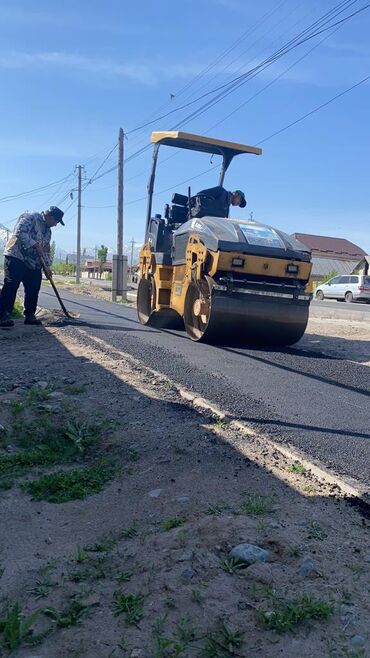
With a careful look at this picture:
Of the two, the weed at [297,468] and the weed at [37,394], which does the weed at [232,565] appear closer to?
the weed at [297,468]

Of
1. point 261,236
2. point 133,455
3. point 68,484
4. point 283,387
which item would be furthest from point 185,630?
point 261,236

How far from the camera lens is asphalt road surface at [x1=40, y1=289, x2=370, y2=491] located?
4211 millimetres

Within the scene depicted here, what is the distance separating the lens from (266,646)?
2.03 metres

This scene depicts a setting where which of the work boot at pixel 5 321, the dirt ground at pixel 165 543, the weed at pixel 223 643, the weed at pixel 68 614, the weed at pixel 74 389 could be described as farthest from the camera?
the work boot at pixel 5 321

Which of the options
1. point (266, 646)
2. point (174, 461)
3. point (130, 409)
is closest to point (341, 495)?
point (174, 461)

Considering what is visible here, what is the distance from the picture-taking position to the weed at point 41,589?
2.41m

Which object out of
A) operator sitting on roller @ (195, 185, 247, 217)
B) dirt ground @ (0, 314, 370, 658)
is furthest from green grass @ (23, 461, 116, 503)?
operator sitting on roller @ (195, 185, 247, 217)

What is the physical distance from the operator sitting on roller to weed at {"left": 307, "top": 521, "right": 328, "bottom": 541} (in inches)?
323

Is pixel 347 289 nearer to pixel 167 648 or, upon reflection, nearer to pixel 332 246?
pixel 167 648

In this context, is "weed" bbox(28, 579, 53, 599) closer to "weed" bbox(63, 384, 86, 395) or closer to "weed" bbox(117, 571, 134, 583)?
"weed" bbox(117, 571, 134, 583)

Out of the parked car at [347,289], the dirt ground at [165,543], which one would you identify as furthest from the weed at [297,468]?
the parked car at [347,289]

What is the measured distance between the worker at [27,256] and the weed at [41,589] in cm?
682

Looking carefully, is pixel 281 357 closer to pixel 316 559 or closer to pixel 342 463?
pixel 342 463

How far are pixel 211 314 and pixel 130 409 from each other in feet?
11.9
